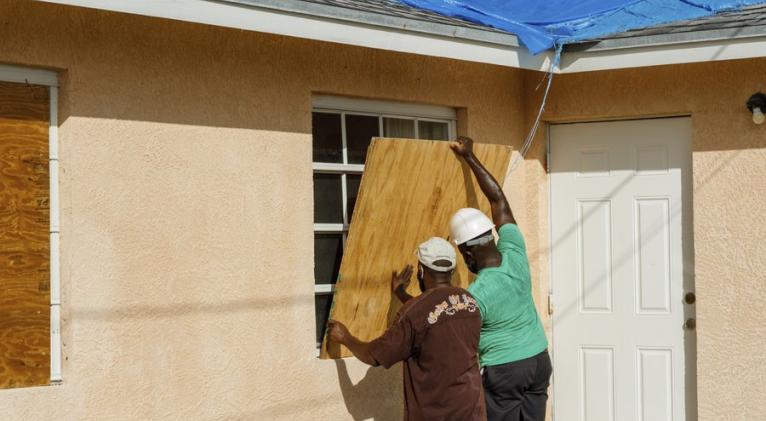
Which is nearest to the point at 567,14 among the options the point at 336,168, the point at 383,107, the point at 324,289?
the point at 383,107

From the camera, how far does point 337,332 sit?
20.3ft

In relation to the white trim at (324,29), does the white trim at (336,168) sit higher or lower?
lower

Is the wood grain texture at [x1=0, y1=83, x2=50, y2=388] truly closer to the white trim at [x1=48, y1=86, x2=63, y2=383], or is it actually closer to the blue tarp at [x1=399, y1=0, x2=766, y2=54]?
the white trim at [x1=48, y1=86, x2=63, y2=383]

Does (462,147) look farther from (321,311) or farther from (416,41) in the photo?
(321,311)

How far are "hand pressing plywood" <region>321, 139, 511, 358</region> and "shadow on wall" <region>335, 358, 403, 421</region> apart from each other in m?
0.31

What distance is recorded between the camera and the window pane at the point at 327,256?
6809 millimetres

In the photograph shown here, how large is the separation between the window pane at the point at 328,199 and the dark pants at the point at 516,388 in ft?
4.95

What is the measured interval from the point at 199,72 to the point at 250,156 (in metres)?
0.56

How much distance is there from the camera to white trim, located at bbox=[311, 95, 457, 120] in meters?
6.83

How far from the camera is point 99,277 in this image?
561 centimetres

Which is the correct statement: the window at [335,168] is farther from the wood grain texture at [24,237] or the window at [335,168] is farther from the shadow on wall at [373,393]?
the wood grain texture at [24,237]

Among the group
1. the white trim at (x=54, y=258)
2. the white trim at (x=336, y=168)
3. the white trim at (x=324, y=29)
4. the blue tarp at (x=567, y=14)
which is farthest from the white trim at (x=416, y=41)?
the white trim at (x=336, y=168)

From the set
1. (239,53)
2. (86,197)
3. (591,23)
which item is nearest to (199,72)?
(239,53)

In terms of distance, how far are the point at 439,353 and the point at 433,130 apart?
2466 mm
